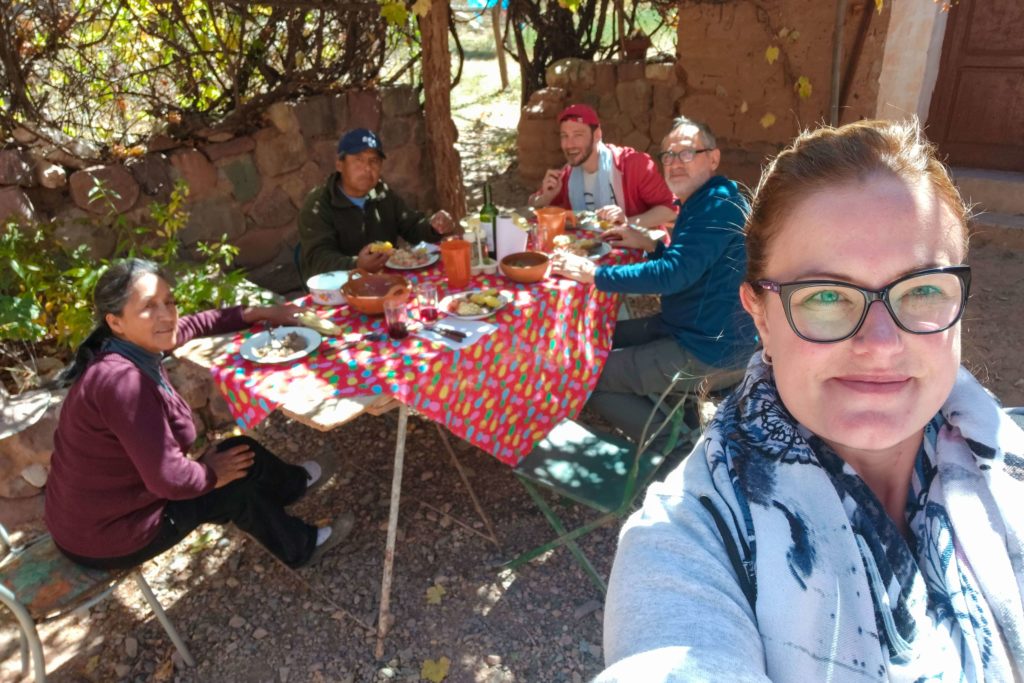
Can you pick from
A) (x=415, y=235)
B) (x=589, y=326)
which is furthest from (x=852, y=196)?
(x=415, y=235)

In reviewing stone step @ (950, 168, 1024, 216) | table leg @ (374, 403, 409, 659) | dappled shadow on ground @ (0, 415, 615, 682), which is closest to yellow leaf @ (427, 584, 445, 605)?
dappled shadow on ground @ (0, 415, 615, 682)

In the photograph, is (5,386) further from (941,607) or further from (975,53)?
(975,53)

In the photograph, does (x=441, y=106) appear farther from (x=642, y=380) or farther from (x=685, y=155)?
(x=642, y=380)

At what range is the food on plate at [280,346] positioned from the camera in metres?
2.29

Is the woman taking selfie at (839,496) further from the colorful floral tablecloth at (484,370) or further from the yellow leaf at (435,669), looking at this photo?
the yellow leaf at (435,669)

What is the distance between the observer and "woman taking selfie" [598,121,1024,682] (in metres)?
0.86

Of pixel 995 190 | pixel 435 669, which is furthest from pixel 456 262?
pixel 995 190

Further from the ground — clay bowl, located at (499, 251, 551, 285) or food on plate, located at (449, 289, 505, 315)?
clay bowl, located at (499, 251, 551, 285)

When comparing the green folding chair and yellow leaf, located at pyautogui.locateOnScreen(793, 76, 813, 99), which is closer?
the green folding chair

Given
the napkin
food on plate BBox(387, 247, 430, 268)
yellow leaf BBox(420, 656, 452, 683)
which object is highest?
food on plate BBox(387, 247, 430, 268)

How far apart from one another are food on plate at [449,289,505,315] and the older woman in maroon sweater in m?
0.93

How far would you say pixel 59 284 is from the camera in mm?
3355

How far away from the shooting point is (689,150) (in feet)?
9.09

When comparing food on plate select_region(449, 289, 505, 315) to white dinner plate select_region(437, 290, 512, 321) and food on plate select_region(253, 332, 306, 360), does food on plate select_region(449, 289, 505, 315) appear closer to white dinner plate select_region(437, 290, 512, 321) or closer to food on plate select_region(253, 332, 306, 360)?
white dinner plate select_region(437, 290, 512, 321)
